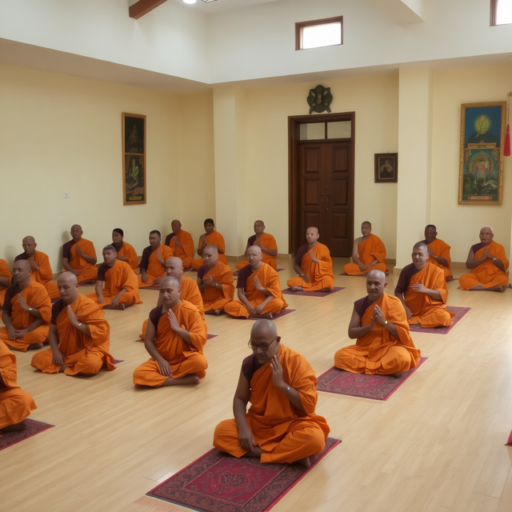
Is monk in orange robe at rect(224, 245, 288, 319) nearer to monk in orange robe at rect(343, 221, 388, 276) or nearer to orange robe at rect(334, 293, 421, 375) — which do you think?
orange robe at rect(334, 293, 421, 375)

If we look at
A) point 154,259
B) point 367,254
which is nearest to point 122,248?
point 154,259

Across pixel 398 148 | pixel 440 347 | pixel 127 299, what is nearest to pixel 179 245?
pixel 127 299

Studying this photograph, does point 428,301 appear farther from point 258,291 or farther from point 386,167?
point 386,167

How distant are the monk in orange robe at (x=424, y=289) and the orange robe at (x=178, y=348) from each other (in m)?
3.05

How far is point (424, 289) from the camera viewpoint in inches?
303

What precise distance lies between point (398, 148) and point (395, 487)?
9.37 metres

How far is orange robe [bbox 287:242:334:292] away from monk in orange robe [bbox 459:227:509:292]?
2309 mm

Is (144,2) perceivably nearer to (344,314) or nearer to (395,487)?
(344,314)

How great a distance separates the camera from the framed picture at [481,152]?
11844 millimetres

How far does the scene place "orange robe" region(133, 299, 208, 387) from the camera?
5902mm

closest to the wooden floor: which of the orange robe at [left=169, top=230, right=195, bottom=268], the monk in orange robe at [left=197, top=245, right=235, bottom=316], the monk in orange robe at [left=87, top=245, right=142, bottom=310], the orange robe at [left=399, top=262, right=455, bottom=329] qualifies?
the orange robe at [left=399, top=262, right=455, bottom=329]

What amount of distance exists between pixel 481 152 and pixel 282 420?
9369mm

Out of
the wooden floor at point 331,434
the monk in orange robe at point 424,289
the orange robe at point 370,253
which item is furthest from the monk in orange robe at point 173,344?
the orange robe at point 370,253

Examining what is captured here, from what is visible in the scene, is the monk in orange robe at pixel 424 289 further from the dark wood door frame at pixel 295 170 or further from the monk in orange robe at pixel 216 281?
the dark wood door frame at pixel 295 170
